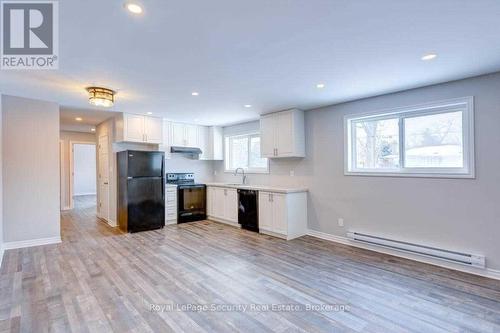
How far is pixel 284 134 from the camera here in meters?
4.93

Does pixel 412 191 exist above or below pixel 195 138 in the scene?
below

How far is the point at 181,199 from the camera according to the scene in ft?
19.6

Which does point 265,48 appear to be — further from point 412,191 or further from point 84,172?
point 84,172

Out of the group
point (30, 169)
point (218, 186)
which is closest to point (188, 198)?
point (218, 186)

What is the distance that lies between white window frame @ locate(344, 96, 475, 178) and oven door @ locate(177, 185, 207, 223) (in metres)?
3.54

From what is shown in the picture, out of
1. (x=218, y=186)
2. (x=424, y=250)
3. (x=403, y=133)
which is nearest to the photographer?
(x=424, y=250)

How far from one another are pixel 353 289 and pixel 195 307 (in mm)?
1675

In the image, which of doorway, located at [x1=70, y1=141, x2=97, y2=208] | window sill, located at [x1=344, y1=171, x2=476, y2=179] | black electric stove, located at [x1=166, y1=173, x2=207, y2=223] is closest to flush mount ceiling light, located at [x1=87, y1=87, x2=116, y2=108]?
black electric stove, located at [x1=166, y1=173, x2=207, y2=223]

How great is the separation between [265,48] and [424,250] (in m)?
3.35

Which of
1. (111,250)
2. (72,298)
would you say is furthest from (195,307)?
(111,250)

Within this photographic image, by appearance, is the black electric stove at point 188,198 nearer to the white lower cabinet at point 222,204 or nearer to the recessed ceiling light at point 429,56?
the white lower cabinet at point 222,204

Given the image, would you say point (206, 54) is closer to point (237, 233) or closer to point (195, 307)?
point (195, 307)

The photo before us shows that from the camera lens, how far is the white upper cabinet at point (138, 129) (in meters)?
5.22

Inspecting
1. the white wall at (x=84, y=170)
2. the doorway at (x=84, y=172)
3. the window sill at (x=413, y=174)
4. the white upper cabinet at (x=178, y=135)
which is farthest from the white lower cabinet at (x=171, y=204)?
the white wall at (x=84, y=170)
